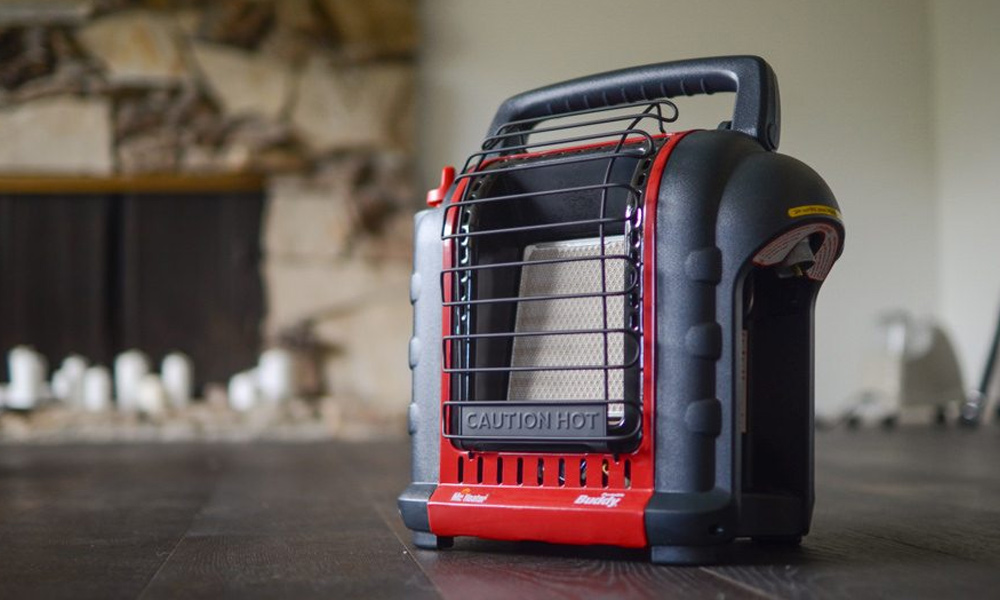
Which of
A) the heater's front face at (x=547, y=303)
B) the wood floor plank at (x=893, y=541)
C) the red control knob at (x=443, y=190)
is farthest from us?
the red control knob at (x=443, y=190)

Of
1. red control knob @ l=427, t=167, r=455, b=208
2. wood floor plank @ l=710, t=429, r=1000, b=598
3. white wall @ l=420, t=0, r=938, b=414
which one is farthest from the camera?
white wall @ l=420, t=0, r=938, b=414

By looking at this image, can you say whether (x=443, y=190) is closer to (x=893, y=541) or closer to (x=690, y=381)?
(x=690, y=381)

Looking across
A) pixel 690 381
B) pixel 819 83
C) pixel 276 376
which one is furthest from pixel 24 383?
pixel 690 381

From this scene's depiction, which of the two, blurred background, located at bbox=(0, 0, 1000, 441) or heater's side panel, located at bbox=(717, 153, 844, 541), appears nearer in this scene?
heater's side panel, located at bbox=(717, 153, 844, 541)

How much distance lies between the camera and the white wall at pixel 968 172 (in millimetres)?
4340

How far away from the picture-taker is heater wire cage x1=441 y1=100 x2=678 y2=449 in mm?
836

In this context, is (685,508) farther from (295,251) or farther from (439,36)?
(439,36)

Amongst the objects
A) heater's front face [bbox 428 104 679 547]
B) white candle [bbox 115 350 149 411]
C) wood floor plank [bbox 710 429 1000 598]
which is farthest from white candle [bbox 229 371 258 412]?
heater's front face [bbox 428 104 679 547]

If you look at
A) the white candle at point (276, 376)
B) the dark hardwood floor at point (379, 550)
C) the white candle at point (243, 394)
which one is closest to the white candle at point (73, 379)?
the white candle at point (243, 394)

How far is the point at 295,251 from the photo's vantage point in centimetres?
405

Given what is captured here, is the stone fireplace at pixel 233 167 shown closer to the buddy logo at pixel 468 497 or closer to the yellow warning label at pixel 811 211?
the buddy logo at pixel 468 497

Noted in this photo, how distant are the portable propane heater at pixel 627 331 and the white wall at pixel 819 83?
7.43 feet

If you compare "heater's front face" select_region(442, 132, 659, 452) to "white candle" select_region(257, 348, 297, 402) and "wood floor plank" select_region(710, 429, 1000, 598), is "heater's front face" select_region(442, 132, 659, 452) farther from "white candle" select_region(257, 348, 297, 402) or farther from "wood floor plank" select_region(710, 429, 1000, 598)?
"white candle" select_region(257, 348, 297, 402)

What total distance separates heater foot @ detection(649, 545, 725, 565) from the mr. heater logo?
0.04 metres
